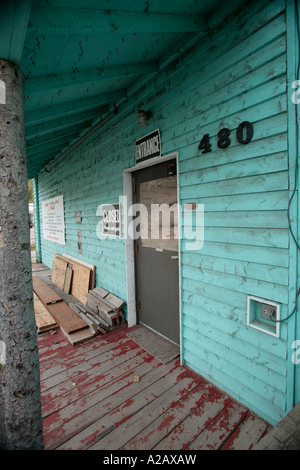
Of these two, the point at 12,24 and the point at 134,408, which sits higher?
the point at 12,24

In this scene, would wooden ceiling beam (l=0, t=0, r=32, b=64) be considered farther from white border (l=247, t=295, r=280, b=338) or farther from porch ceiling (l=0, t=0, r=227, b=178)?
white border (l=247, t=295, r=280, b=338)

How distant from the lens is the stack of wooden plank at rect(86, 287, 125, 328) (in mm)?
3422

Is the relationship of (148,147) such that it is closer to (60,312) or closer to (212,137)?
(212,137)

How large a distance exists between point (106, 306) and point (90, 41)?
10.6 ft

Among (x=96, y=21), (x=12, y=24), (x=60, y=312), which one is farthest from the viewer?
(x=60, y=312)

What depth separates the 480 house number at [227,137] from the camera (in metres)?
1.74

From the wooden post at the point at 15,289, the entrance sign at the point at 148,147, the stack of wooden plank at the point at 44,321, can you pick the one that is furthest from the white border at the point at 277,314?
the stack of wooden plank at the point at 44,321

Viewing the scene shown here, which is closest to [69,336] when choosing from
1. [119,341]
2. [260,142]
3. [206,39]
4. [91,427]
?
[119,341]

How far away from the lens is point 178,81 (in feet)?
7.70

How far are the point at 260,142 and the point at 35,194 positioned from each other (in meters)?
9.31

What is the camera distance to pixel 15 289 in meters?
1.17

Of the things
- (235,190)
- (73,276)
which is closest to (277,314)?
(235,190)

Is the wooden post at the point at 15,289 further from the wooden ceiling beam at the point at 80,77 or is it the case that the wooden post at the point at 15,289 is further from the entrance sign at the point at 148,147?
the entrance sign at the point at 148,147
